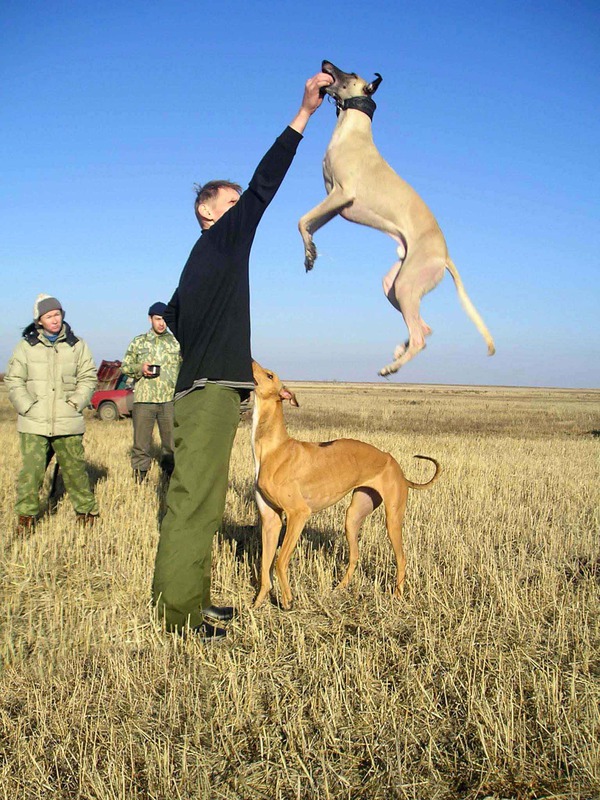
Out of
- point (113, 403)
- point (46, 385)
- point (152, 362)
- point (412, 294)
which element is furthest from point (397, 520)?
point (113, 403)

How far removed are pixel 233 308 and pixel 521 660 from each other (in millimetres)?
2655

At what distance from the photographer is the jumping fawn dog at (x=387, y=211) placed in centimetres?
279

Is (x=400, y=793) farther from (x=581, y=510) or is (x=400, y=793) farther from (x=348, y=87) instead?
(x=581, y=510)

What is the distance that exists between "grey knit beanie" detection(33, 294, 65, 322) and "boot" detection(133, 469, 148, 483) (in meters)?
3.17

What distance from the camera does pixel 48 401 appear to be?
6.16 metres

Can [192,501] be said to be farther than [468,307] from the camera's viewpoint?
Yes

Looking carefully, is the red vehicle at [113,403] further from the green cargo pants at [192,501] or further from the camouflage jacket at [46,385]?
the green cargo pants at [192,501]

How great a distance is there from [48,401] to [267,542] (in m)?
3.07

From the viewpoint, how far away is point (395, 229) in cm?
291

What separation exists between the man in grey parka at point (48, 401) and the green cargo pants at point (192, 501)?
2.93 metres

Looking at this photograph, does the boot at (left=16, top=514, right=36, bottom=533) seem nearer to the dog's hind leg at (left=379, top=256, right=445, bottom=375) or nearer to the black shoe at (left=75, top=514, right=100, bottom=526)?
the black shoe at (left=75, top=514, right=100, bottom=526)

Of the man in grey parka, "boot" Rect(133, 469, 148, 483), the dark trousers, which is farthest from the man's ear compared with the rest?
"boot" Rect(133, 469, 148, 483)

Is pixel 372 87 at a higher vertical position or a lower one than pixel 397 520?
higher

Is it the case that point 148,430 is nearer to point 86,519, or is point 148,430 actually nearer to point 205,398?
point 86,519
